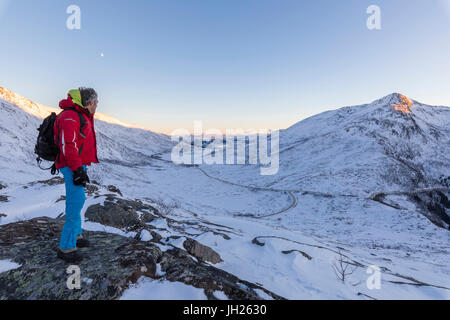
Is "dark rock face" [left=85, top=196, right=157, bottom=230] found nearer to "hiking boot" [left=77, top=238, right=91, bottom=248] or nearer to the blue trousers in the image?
"hiking boot" [left=77, top=238, right=91, bottom=248]

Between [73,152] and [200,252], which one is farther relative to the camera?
[200,252]

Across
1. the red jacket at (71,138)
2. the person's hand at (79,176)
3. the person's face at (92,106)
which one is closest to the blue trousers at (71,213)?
the person's hand at (79,176)

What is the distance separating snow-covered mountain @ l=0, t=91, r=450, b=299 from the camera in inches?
257

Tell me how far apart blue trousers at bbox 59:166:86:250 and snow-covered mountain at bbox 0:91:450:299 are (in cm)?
167

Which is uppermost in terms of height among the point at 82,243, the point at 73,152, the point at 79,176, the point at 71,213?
the point at 73,152

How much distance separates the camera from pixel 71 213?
3766 millimetres

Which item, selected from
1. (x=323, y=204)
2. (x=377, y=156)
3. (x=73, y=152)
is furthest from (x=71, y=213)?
(x=377, y=156)

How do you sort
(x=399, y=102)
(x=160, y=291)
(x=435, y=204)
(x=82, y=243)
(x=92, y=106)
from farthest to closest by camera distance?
(x=399, y=102) → (x=435, y=204) → (x=82, y=243) → (x=92, y=106) → (x=160, y=291)

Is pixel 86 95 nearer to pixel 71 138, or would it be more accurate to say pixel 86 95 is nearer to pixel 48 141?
pixel 71 138

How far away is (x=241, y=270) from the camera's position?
5.57 metres

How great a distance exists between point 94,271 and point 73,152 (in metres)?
1.99

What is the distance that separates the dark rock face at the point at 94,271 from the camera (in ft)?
9.49

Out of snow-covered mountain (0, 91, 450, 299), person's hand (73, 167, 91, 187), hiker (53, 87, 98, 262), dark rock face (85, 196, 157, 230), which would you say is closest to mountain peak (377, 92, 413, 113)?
snow-covered mountain (0, 91, 450, 299)

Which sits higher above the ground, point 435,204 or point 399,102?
point 399,102
